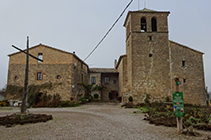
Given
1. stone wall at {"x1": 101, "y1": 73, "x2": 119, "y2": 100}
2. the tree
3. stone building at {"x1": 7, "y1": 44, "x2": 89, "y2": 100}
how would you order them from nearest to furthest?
stone building at {"x1": 7, "y1": 44, "x2": 89, "y2": 100} < the tree < stone wall at {"x1": 101, "y1": 73, "x2": 119, "y2": 100}

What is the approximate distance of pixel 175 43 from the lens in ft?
54.0

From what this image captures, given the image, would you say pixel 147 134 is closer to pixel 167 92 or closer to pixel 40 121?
pixel 40 121

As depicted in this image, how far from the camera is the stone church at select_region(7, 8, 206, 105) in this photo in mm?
16000

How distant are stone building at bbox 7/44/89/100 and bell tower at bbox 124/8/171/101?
668cm

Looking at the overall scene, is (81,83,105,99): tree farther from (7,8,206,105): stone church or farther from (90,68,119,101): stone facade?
(7,8,206,105): stone church

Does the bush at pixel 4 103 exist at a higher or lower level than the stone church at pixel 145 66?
lower

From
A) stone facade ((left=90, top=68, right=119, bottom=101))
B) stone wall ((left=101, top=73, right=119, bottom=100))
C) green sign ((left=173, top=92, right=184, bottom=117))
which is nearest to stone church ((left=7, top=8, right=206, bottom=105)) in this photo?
stone facade ((left=90, top=68, right=119, bottom=101))

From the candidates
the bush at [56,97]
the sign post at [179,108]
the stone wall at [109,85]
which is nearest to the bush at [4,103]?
the bush at [56,97]

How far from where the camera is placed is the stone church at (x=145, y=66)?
16.0 metres

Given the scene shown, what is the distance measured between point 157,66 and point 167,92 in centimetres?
290

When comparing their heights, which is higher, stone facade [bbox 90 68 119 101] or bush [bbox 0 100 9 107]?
stone facade [bbox 90 68 119 101]

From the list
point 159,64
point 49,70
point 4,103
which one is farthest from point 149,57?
point 4,103

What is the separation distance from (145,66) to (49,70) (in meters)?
10.5

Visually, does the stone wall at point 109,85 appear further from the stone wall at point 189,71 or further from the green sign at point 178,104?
the green sign at point 178,104
